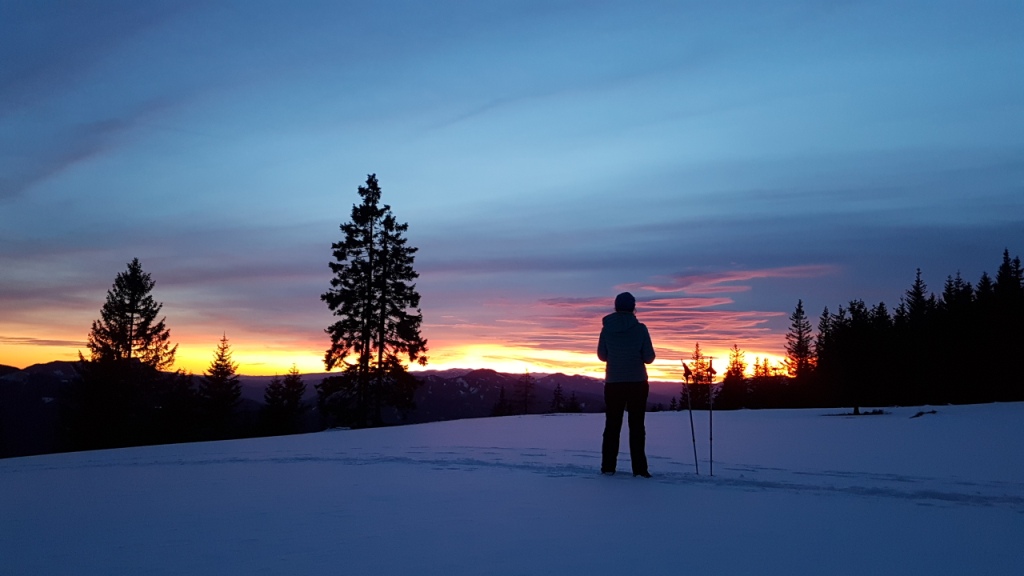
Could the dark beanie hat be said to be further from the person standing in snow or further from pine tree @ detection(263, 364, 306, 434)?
pine tree @ detection(263, 364, 306, 434)

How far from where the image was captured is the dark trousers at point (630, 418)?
7.77 m

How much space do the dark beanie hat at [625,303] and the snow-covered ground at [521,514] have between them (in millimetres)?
2087

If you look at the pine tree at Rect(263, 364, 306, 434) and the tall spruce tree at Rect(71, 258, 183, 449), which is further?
the pine tree at Rect(263, 364, 306, 434)

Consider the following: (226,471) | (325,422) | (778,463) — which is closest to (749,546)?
(778,463)

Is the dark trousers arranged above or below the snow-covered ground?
above

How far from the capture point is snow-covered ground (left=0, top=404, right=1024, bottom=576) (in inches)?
159

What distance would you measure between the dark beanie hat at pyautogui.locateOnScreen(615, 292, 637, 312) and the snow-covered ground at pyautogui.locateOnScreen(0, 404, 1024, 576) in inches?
82.2

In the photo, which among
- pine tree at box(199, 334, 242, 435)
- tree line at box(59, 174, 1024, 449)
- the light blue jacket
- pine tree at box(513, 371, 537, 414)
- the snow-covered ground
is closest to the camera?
the snow-covered ground

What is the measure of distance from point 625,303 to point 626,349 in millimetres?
605

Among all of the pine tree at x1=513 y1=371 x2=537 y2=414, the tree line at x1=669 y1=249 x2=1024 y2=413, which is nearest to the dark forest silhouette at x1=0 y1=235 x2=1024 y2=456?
the tree line at x1=669 y1=249 x2=1024 y2=413

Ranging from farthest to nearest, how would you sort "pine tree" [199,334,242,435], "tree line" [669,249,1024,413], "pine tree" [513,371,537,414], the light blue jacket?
"pine tree" [513,371,537,414]
"pine tree" [199,334,242,435]
"tree line" [669,249,1024,413]
the light blue jacket

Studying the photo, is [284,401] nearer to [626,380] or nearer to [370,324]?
[370,324]

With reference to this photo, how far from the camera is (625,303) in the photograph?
820cm

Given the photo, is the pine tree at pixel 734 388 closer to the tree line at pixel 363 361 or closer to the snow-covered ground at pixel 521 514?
the tree line at pixel 363 361
